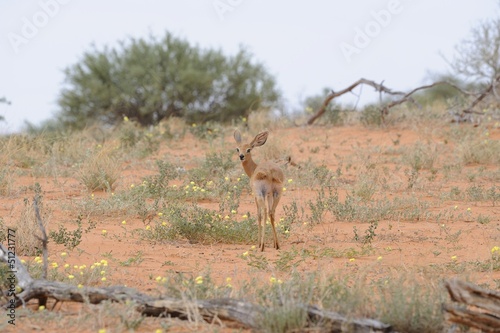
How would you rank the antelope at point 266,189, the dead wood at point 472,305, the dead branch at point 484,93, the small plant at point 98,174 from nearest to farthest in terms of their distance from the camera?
the dead wood at point 472,305 < the antelope at point 266,189 < the small plant at point 98,174 < the dead branch at point 484,93

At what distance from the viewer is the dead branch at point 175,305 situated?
13.7ft

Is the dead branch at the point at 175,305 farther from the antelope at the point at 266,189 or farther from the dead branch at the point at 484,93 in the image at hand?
the dead branch at the point at 484,93

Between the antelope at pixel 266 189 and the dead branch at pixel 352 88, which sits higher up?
the dead branch at pixel 352 88

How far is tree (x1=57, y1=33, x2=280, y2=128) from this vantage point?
2123cm

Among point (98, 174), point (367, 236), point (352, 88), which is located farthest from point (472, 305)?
point (352, 88)

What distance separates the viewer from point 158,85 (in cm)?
2108

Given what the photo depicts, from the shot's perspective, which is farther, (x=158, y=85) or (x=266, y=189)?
(x=158, y=85)

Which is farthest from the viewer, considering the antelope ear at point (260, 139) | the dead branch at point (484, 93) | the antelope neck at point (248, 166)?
the dead branch at point (484, 93)

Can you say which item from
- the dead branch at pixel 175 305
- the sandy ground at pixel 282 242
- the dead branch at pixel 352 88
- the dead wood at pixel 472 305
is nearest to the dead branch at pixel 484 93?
the dead branch at pixel 352 88

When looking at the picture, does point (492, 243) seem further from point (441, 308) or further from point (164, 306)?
point (164, 306)

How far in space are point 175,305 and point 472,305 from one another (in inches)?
70.2

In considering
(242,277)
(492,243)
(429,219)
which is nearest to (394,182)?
Result: (429,219)

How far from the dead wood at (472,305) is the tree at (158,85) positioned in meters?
17.1

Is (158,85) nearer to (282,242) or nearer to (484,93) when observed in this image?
(484,93)
